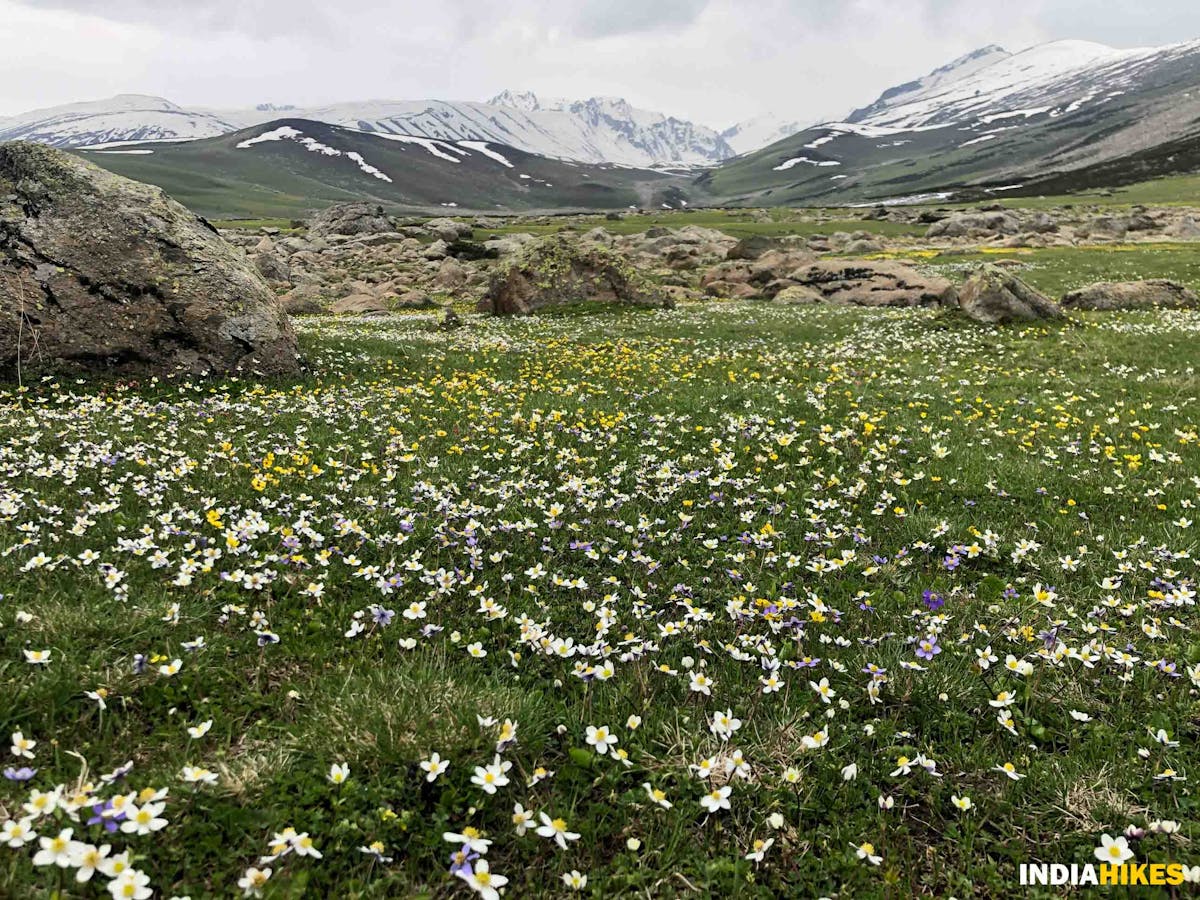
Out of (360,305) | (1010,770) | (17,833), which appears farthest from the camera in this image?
(360,305)

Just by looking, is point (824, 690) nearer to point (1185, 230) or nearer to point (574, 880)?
point (574, 880)

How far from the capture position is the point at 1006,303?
2558 centimetres

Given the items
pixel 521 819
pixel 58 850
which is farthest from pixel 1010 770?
pixel 58 850

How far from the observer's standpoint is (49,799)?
324cm

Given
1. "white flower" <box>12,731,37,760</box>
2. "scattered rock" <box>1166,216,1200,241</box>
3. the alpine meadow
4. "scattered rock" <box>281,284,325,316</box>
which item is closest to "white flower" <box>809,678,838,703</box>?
the alpine meadow

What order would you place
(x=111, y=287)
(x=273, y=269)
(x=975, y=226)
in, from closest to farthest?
Result: (x=111, y=287) → (x=273, y=269) → (x=975, y=226)

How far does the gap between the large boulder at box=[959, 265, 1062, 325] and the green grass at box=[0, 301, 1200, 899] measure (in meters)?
14.7

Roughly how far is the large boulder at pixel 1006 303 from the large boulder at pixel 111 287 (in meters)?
25.1

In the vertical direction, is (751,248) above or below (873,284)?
above

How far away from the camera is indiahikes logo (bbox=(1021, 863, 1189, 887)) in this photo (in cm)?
354

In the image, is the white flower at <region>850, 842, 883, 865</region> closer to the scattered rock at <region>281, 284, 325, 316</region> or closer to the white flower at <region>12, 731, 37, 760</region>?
the white flower at <region>12, 731, 37, 760</region>

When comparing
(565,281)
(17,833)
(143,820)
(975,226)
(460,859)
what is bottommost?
(460,859)

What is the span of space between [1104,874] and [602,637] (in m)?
3.50

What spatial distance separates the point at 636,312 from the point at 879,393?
789 inches
